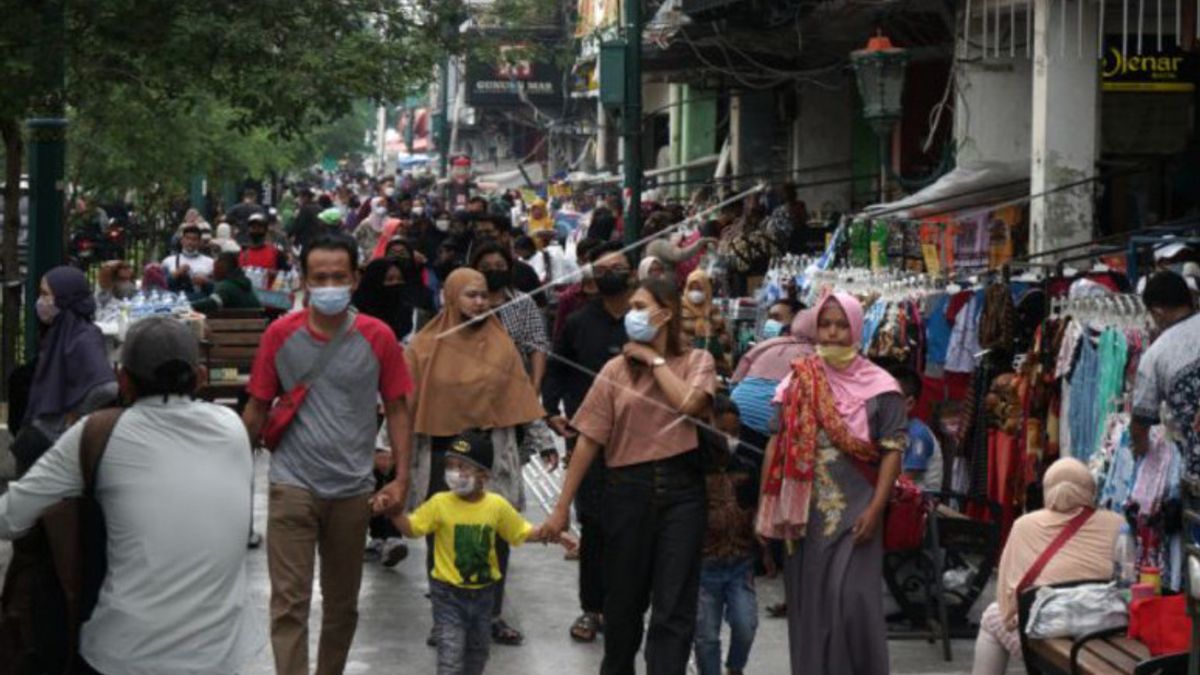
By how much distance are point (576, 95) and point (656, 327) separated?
37.3m

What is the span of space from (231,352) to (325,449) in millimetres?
5933

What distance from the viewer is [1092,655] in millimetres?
8867

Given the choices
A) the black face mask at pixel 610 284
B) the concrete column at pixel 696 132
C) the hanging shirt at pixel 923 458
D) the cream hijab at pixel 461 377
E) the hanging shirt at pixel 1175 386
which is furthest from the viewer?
the concrete column at pixel 696 132

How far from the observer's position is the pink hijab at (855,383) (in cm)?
940

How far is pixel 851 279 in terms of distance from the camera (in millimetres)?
15922

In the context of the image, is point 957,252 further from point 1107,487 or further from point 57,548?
point 57,548

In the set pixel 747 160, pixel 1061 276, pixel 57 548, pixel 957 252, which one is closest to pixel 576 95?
pixel 747 160

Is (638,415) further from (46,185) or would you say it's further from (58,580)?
(46,185)

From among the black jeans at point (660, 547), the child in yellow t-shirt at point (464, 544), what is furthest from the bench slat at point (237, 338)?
the black jeans at point (660, 547)

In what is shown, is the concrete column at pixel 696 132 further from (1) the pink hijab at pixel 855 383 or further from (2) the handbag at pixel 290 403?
(2) the handbag at pixel 290 403

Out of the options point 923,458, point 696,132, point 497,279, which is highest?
point 696,132

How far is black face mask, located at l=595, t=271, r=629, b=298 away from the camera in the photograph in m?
11.9

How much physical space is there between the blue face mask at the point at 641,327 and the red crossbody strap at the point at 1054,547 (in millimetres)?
1808

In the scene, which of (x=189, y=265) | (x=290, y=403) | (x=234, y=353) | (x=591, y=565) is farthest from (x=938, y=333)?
(x=189, y=265)
